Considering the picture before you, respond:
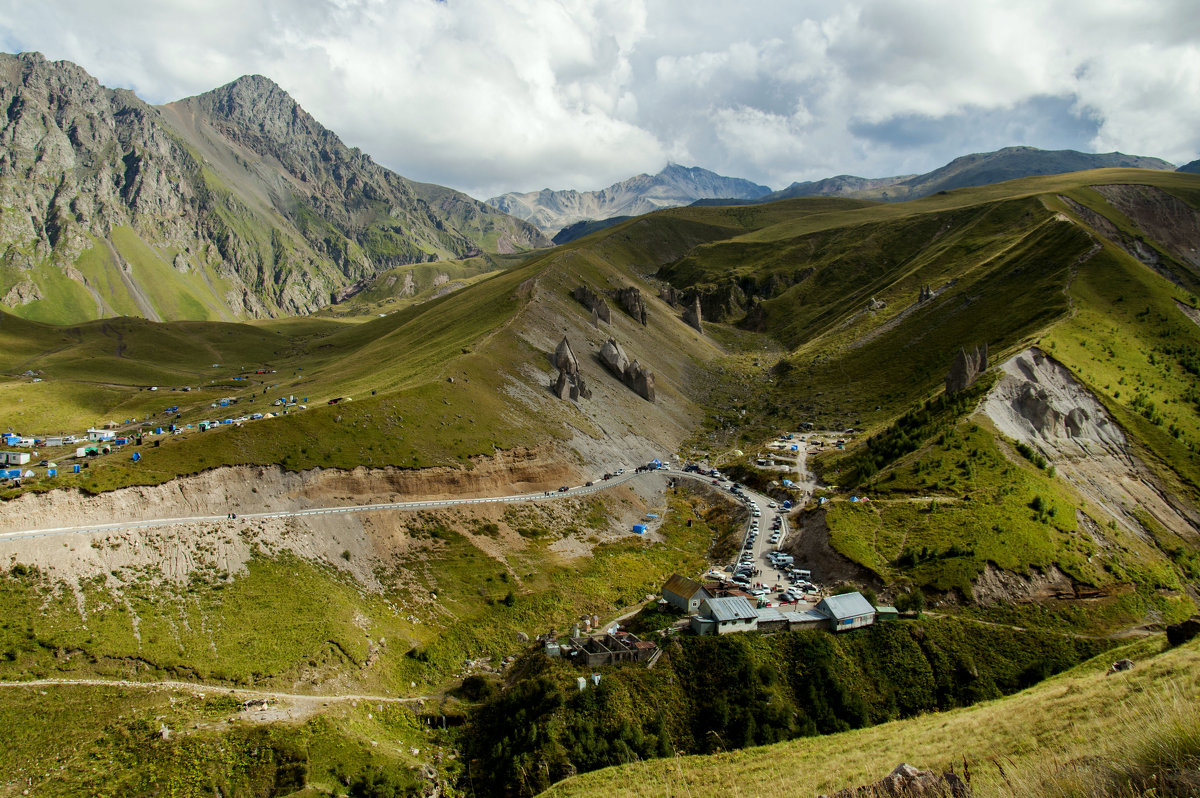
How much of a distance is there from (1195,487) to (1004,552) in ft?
101

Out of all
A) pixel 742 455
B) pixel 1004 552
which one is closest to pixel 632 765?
pixel 1004 552

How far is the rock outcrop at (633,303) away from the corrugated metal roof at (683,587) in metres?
102

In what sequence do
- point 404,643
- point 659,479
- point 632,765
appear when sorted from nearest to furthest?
1. point 632,765
2. point 404,643
3. point 659,479

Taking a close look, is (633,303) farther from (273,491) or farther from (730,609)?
(730,609)

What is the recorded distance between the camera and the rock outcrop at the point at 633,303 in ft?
490

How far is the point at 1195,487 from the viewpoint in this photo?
65.8m

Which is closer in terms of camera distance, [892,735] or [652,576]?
[892,735]

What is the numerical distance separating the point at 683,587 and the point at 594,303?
9177 centimetres

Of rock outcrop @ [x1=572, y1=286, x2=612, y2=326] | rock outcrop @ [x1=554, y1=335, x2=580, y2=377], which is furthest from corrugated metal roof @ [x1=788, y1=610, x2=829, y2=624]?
rock outcrop @ [x1=572, y1=286, x2=612, y2=326]

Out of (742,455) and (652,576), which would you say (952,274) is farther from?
(652,576)

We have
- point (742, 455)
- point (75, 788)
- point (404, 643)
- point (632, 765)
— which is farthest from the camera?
point (742, 455)

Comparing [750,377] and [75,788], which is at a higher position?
[750,377]

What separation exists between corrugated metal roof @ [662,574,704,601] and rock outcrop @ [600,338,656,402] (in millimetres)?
65100

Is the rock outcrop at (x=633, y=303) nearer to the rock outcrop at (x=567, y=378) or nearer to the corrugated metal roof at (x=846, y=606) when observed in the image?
the rock outcrop at (x=567, y=378)
